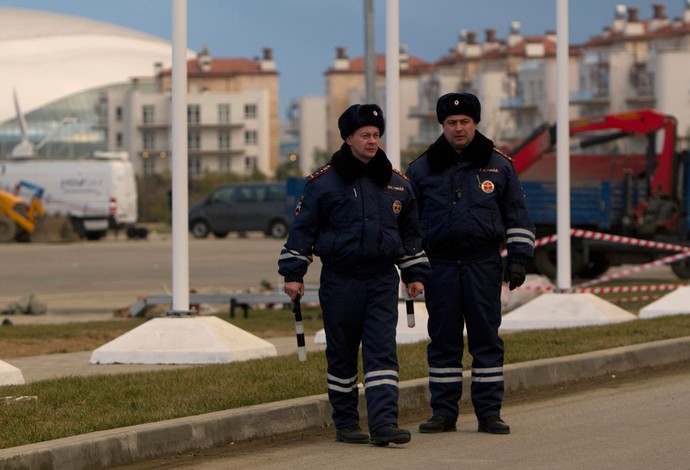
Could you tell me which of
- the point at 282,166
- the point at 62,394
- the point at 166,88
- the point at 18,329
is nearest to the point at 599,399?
the point at 62,394

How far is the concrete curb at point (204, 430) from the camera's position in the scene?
873 cm

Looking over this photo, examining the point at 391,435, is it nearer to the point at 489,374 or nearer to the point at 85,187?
the point at 489,374

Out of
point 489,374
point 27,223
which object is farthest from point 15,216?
point 489,374

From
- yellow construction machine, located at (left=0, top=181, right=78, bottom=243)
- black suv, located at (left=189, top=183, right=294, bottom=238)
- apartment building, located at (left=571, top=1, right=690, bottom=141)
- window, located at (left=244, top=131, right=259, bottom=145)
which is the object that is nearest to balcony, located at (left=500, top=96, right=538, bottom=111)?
apartment building, located at (left=571, top=1, right=690, bottom=141)

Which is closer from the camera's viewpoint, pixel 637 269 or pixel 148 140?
pixel 637 269

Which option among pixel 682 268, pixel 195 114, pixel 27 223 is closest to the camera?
pixel 682 268

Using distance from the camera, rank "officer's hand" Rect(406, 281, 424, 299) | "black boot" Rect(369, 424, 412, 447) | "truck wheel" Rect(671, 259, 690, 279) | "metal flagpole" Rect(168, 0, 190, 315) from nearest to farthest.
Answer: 1. "black boot" Rect(369, 424, 412, 447)
2. "officer's hand" Rect(406, 281, 424, 299)
3. "metal flagpole" Rect(168, 0, 190, 315)
4. "truck wheel" Rect(671, 259, 690, 279)

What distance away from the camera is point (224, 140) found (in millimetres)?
166750

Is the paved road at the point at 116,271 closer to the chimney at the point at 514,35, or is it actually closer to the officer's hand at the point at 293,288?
the officer's hand at the point at 293,288

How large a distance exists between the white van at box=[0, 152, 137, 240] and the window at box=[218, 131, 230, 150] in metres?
103

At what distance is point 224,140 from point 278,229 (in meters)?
Result: 108

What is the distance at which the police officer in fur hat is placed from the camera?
31.2 feet

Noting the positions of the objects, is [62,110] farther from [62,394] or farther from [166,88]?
[62,394]

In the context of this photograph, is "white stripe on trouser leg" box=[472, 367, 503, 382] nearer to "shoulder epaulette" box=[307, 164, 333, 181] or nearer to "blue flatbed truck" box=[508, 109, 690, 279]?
"shoulder epaulette" box=[307, 164, 333, 181]
